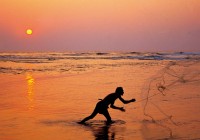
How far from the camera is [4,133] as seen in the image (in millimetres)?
9211

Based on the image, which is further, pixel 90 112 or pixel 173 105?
pixel 173 105

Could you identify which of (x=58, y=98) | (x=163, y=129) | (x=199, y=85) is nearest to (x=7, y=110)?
(x=58, y=98)

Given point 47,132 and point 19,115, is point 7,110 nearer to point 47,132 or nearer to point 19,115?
point 19,115

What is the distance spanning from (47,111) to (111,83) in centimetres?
910

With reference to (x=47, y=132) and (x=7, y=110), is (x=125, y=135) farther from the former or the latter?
(x=7, y=110)

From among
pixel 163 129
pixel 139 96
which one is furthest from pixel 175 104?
pixel 163 129

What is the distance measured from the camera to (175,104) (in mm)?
13680

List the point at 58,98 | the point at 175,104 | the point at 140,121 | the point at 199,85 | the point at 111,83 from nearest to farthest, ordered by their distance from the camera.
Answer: the point at 140,121 → the point at 175,104 → the point at 58,98 → the point at 199,85 → the point at 111,83

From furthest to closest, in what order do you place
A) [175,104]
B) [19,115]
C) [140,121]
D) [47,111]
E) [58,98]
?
1. [58,98]
2. [175,104]
3. [47,111]
4. [19,115]
5. [140,121]

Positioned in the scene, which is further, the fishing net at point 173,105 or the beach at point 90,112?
the fishing net at point 173,105

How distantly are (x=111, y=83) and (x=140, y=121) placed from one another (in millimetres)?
10386

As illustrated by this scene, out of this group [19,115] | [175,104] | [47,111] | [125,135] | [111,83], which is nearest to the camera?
[125,135]

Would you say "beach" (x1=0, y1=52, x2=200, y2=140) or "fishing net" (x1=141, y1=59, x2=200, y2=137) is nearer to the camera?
"beach" (x1=0, y1=52, x2=200, y2=140)

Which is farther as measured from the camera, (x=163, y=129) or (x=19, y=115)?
(x=19, y=115)
